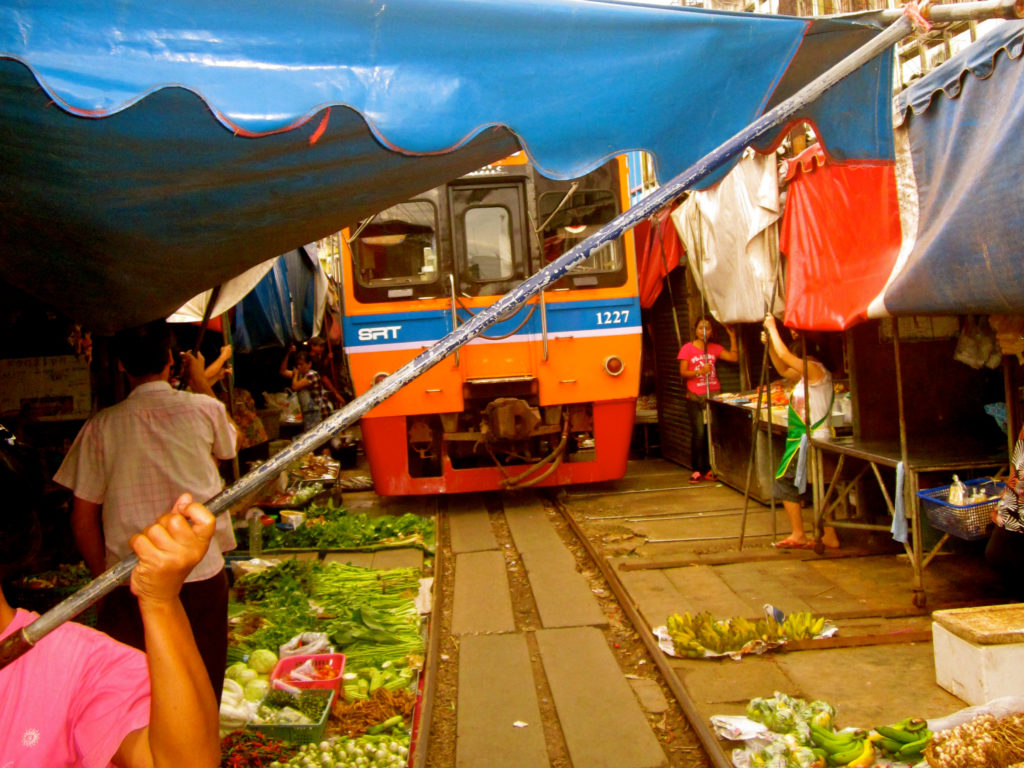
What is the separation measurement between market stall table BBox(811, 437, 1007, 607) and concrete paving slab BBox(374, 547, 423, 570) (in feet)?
10.5

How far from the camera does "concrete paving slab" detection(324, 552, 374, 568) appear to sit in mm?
6775

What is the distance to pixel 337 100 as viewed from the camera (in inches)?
79.2

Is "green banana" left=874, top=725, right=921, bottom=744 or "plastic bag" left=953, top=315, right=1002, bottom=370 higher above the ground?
"plastic bag" left=953, top=315, right=1002, bottom=370

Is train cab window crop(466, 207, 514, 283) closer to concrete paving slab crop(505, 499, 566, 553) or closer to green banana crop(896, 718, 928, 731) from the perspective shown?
concrete paving slab crop(505, 499, 566, 553)

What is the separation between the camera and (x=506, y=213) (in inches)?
330

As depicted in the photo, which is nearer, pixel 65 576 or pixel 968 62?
pixel 968 62

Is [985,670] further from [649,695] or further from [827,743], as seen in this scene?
[649,695]

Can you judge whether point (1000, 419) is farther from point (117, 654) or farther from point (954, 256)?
point (117, 654)

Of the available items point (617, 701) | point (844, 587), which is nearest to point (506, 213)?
point (844, 587)

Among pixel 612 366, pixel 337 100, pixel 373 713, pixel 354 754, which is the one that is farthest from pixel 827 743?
pixel 612 366

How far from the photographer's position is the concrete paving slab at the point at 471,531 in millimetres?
7488

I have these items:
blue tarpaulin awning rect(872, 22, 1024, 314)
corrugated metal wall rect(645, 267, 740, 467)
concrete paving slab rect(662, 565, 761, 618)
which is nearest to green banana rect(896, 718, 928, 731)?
blue tarpaulin awning rect(872, 22, 1024, 314)

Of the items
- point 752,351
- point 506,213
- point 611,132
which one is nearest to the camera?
point 611,132

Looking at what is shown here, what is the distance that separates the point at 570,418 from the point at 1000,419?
164 inches
